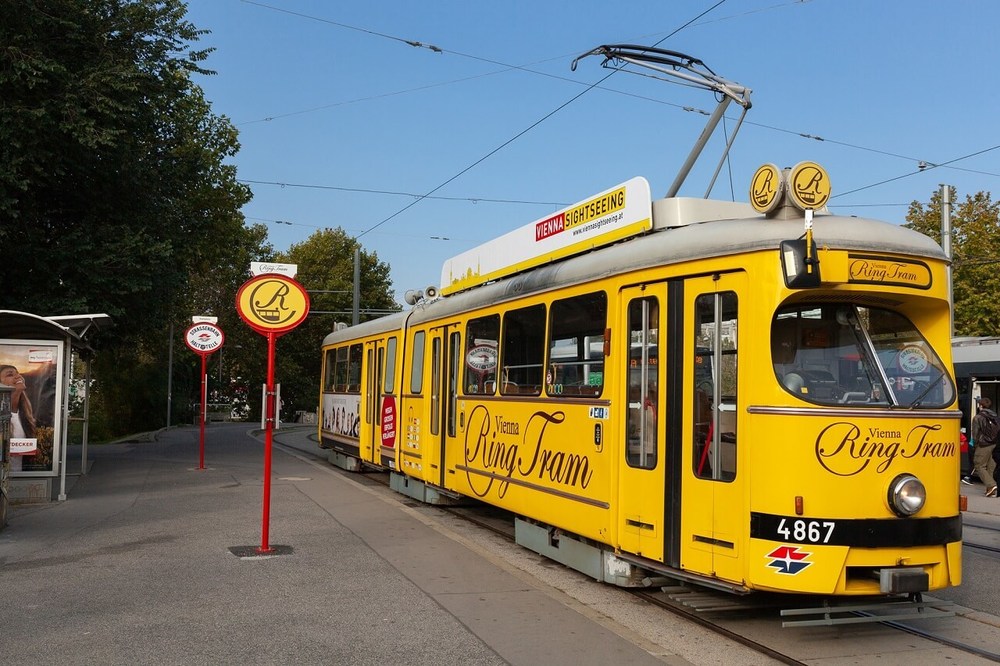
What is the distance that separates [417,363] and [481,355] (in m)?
3.16

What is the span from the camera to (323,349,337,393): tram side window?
67.6 feet

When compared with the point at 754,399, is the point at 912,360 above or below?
above

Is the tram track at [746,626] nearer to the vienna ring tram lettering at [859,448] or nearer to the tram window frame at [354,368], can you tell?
the vienna ring tram lettering at [859,448]

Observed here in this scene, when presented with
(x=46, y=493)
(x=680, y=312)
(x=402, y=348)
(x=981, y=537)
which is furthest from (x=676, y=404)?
(x=46, y=493)

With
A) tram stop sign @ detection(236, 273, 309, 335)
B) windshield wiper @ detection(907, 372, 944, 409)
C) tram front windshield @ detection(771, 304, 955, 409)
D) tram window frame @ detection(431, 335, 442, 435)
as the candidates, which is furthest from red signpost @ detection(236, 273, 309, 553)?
windshield wiper @ detection(907, 372, 944, 409)

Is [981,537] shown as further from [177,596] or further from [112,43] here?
[112,43]

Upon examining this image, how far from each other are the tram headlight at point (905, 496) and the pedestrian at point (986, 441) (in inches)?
459

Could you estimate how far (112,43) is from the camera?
18078 millimetres

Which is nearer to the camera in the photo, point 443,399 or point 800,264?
point 800,264

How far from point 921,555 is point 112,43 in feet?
56.0

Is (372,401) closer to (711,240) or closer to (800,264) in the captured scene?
(711,240)

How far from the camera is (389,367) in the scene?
15.6m

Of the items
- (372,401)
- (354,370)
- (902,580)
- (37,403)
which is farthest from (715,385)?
(354,370)

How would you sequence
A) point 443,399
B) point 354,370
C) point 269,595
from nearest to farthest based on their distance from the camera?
point 269,595 < point 443,399 < point 354,370
